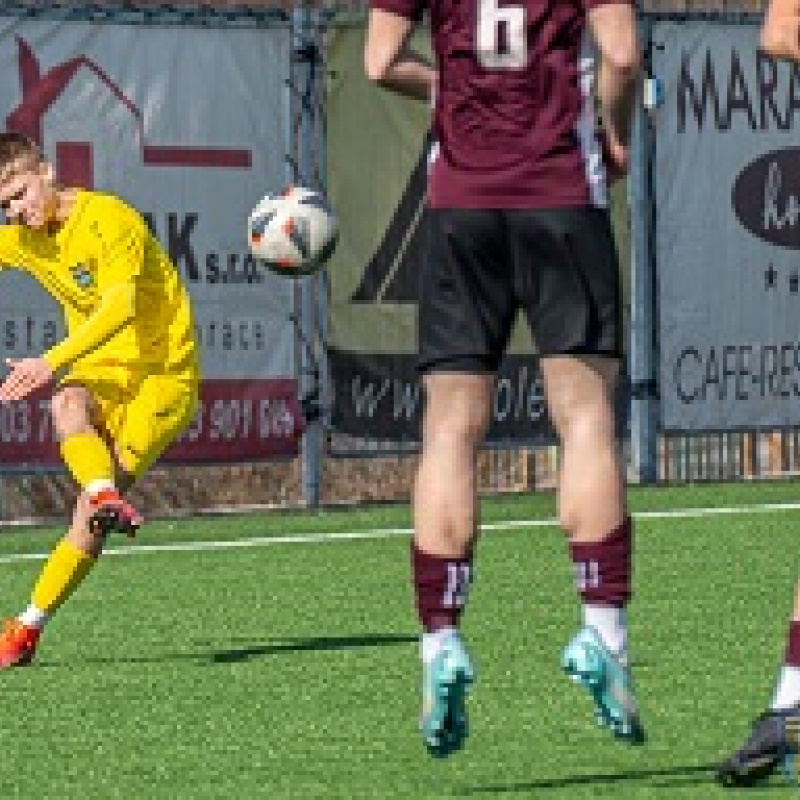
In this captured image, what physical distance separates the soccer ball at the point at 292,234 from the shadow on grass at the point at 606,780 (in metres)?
4.99

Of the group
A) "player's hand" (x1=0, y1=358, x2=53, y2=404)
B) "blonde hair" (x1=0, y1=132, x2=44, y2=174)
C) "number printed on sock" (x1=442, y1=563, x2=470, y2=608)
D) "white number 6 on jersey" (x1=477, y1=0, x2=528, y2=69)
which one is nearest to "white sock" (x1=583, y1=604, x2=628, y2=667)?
"number printed on sock" (x1=442, y1=563, x2=470, y2=608)

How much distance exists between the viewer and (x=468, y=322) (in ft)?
24.2

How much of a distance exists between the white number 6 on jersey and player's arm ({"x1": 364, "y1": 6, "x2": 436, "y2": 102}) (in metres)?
0.17

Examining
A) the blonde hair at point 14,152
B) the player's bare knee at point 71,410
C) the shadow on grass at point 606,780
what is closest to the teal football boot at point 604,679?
the shadow on grass at point 606,780

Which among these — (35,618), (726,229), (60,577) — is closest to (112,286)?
(60,577)

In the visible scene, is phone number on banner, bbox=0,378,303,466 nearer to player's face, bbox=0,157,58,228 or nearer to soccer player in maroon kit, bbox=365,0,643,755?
player's face, bbox=0,157,58,228

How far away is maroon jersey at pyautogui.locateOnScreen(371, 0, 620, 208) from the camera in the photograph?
7.35m

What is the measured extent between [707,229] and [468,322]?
11.6 metres

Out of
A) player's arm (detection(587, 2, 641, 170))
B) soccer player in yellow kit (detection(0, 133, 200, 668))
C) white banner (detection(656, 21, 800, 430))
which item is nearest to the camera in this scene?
player's arm (detection(587, 2, 641, 170))

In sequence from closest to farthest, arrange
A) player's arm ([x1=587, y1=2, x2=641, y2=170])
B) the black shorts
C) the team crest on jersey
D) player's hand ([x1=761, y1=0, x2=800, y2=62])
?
player's hand ([x1=761, y1=0, x2=800, y2=62]), player's arm ([x1=587, y1=2, x2=641, y2=170]), the black shorts, the team crest on jersey

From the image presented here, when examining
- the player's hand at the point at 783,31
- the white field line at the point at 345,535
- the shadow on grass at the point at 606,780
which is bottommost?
the white field line at the point at 345,535

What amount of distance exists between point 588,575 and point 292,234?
17.0ft

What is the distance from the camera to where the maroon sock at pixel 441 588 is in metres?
7.33

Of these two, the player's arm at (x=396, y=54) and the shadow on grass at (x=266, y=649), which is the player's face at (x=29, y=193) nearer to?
the shadow on grass at (x=266, y=649)
